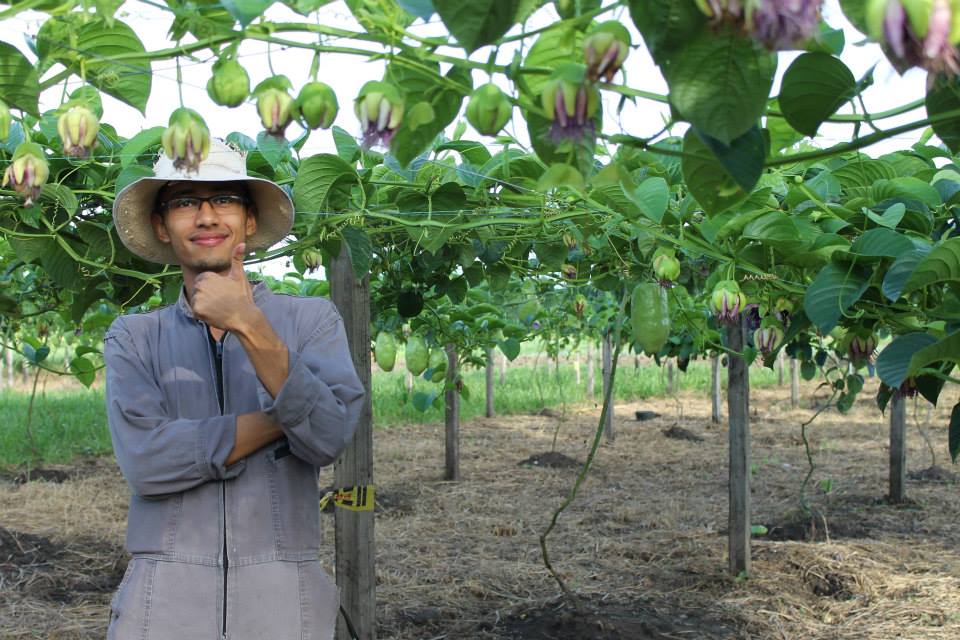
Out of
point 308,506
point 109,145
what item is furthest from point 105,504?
point 308,506

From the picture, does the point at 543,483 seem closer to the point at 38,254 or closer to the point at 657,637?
the point at 657,637

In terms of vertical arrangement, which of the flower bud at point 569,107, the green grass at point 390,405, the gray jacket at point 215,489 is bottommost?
the green grass at point 390,405

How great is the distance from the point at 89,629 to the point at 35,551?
54.4 inches

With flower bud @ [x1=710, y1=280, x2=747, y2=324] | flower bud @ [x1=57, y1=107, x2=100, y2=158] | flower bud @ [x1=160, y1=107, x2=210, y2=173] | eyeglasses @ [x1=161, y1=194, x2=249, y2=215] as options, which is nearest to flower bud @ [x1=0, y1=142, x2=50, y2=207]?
flower bud @ [x1=57, y1=107, x2=100, y2=158]

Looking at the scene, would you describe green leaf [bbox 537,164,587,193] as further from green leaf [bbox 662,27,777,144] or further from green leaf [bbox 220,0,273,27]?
green leaf [bbox 220,0,273,27]

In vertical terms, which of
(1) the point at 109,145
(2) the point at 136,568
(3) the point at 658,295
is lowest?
(2) the point at 136,568

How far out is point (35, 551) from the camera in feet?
16.5

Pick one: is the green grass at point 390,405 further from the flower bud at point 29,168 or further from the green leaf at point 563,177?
the green leaf at point 563,177

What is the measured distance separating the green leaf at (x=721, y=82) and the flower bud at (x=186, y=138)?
0.41 metres

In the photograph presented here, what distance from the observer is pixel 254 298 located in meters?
1.68

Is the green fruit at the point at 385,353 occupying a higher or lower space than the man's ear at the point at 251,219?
lower

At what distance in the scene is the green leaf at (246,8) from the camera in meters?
0.58

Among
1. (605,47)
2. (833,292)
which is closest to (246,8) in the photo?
(605,47)

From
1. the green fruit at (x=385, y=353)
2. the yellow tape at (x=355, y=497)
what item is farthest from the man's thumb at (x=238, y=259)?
the green fruit at (x=385, y=353)
